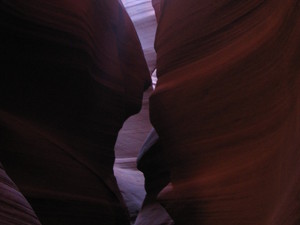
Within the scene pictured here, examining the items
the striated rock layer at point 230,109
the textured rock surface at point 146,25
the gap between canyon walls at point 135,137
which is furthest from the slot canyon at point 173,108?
the textured rock surface at point 146,25

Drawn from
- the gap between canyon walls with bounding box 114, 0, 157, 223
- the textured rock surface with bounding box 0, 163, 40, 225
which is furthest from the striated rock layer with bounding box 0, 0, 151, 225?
the gap between canyon walls with bounding box 114, 0, 157, 223

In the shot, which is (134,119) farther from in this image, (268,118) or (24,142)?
(268,118)

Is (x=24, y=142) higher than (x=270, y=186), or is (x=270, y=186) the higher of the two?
(x=270, y=186)

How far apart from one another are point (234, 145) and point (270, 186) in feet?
0.86

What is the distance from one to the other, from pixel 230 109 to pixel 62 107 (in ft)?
2.68

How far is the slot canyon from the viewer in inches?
46.6

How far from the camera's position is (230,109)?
142 centimetres

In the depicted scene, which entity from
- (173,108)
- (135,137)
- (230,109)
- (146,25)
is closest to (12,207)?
(230,109)

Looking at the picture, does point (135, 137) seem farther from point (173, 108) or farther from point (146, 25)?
point (173, 108)

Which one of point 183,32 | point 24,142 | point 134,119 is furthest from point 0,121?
point 134,119

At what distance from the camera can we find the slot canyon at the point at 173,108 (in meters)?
1.18

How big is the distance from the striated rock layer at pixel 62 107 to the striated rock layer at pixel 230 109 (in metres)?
0.35

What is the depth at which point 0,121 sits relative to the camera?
150cm

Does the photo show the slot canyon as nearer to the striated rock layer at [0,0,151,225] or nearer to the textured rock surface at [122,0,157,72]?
the striated rock layer at [0,0,151,225]
